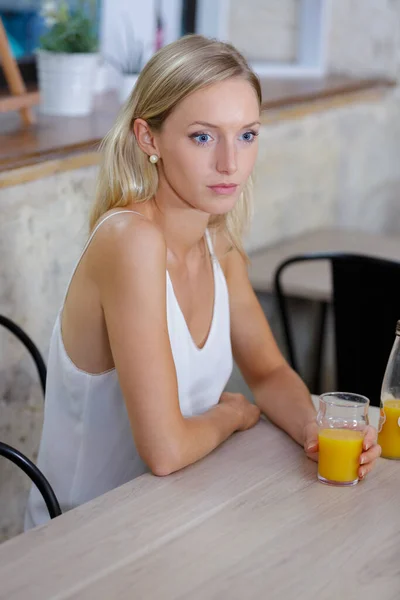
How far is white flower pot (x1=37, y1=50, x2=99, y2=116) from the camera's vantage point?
273 cm

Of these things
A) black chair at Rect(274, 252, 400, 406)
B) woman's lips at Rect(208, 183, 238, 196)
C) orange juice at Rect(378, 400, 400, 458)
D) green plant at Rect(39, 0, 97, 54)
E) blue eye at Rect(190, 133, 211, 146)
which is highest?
blue eye at Rect(190, 133, 211, 146)

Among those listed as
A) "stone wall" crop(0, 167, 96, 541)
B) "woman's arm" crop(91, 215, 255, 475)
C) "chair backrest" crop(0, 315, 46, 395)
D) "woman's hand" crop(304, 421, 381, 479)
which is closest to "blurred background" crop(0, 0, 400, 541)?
"stone wall" crop(0, 167, 96, 541)

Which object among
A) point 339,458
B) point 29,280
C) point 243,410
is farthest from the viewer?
point 29,280

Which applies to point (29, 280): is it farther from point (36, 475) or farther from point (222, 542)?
point (222, 542)

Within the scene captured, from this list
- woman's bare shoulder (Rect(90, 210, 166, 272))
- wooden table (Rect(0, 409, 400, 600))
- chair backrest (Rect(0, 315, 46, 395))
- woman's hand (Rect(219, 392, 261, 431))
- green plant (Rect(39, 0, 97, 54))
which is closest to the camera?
wooden table (Rect(0, 409, 400, 600))

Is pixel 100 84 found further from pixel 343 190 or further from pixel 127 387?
pixel 127 387

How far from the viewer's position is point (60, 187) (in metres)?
2.32

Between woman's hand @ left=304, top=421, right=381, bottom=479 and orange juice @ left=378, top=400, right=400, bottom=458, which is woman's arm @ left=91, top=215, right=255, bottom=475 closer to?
woman's hand @ left=304, top=421, right=381, bottom=479

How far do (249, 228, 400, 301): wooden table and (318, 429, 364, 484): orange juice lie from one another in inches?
50.6

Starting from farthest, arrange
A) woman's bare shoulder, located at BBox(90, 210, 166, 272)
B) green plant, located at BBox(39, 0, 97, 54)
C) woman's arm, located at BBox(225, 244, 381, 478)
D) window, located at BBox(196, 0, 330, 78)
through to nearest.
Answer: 1. window, located at BBox(196, 0, 330, 78)
2. green plant, located at BBox(39, 0, 97, 54)
3. woman's arm, located at BBox(225, 244, 381, 478)
4. woman's bare shoulder, located at BBox(90, 210, 166, 272)

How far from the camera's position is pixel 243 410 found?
5.50 ft

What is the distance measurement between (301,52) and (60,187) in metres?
1.78

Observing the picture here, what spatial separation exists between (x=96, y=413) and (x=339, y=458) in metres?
0.46

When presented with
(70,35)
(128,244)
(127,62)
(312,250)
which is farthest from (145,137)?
(312,250)
